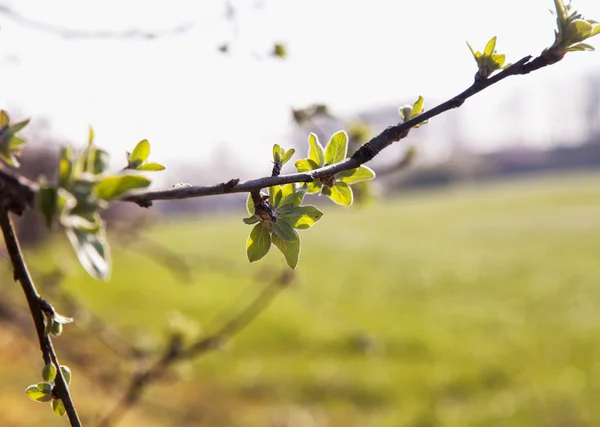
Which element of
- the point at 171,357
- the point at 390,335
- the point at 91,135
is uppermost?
the point at 91,135

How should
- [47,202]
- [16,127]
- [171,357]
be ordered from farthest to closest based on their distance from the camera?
[171,357] < [16,127] < [47,202]

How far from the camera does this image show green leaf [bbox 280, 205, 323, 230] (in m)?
0.43

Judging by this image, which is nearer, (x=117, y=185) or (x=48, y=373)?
(x=117, y=185)

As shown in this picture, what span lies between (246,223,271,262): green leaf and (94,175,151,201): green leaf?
0.52 ft

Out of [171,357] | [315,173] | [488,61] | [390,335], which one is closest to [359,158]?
[315,173]

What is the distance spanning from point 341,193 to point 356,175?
0.8 inches

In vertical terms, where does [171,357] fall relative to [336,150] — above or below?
below

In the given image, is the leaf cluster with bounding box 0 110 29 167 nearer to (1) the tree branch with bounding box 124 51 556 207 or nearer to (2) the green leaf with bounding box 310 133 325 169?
(1) the tree branch with bounding box 124 51 556 207

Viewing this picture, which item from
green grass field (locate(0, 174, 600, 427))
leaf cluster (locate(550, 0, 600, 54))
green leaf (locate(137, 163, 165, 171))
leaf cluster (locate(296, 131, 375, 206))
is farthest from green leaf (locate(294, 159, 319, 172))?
green grass field (locate(0, 174, 600, 427))

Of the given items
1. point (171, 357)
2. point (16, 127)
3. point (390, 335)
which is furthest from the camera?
point (390, 335)

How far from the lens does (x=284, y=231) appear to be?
0.42 metres

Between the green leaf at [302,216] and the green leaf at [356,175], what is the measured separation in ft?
0.18

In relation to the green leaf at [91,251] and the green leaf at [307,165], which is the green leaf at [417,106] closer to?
the green leaf at [307,165]

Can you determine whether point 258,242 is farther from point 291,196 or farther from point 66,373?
point 66,373
